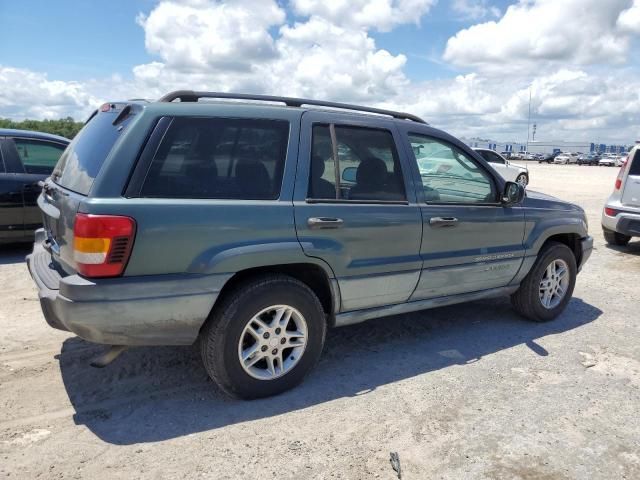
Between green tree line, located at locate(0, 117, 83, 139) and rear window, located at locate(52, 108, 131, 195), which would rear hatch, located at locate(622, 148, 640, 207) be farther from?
green tree line, located at locate(0, 117, 83, 139)

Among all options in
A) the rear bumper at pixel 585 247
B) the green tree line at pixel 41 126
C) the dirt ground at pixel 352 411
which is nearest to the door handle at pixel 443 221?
the dirt ground at pixel 352 411

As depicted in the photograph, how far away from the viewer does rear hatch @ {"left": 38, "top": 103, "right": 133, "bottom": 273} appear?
305cm

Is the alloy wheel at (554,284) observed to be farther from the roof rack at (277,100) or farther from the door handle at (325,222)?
the door handle at (325,222)

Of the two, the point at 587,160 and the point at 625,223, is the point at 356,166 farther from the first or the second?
the point at 587,160

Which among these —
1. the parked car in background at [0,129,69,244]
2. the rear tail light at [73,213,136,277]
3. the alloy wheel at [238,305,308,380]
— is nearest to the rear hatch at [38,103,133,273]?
the rear tail light at [73,213,136,277]

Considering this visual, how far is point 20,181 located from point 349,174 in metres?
5.08

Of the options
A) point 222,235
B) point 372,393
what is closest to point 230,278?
point 222,235

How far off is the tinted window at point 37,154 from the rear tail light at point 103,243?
16.0ft

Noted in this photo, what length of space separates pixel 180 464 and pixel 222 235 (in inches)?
48.8

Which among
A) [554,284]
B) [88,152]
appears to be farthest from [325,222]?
[554,284]

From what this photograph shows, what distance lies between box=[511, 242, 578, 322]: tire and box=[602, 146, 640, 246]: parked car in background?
3.86 meters

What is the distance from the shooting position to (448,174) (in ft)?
14.3

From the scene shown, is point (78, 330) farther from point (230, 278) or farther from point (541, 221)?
point (541, 221)

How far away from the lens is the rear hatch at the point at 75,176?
10.0 feet
